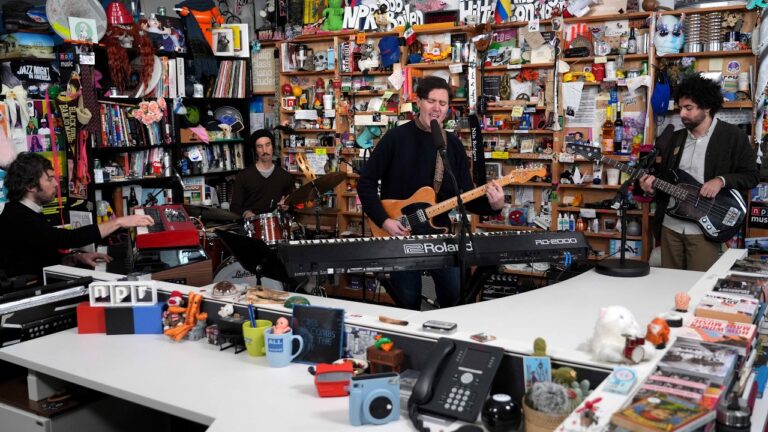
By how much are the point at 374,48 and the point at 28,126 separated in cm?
295

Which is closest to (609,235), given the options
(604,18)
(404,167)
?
(604,18)

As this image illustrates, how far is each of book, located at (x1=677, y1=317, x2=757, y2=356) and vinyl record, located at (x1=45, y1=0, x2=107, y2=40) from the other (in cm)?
475

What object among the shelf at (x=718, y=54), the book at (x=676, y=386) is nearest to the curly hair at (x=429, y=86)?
the book at (x=676, y=386)

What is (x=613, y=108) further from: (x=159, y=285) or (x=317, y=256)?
(x=159, y=285)

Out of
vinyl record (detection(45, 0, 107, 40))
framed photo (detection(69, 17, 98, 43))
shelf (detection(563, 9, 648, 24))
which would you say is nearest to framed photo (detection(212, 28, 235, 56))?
vinyl record (detection(45, 0, 107, 40))

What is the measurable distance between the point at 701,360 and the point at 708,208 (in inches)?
103

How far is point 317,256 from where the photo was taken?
2.98 meters

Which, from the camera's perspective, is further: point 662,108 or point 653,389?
point 662,108

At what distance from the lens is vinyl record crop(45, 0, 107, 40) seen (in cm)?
506

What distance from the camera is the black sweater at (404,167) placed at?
3.77 metres

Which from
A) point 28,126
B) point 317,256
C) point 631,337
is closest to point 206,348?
point 317,256

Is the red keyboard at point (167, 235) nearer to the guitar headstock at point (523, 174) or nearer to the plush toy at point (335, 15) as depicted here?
the guitar headstock at point (523, 174)

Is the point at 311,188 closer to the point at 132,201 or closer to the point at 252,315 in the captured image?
the point at 132,201

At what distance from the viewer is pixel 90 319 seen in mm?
2662
